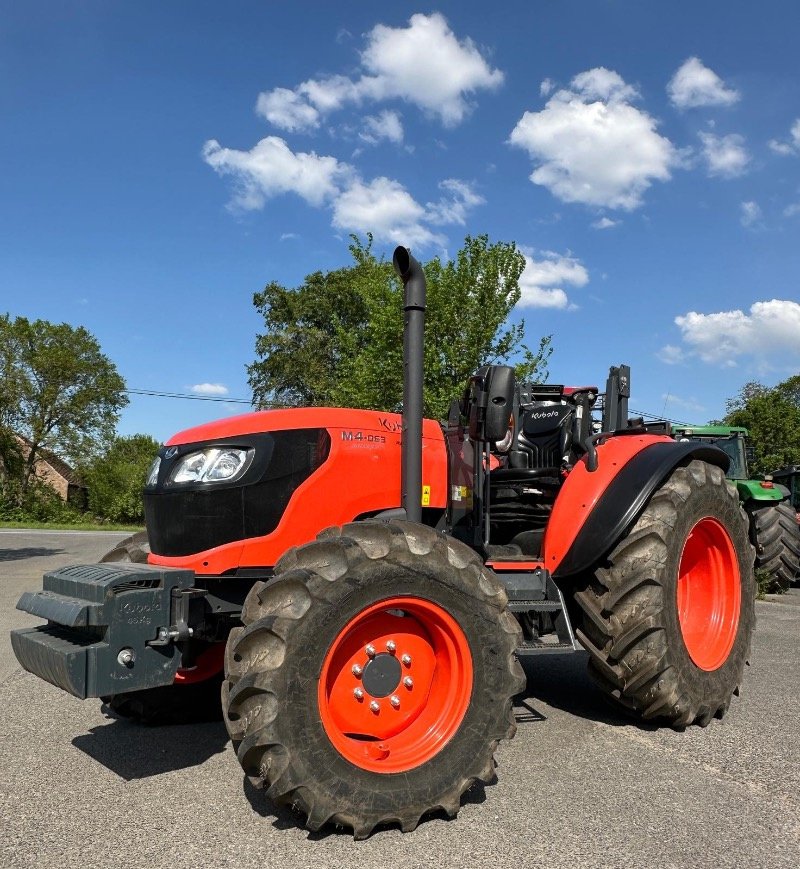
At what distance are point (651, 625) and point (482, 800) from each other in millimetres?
→ 1302

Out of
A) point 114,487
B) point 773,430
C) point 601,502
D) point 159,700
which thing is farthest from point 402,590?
point 114,487

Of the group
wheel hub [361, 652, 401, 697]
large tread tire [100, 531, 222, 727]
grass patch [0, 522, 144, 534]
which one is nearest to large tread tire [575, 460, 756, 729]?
wheel hub [361, 652, 401, 697]

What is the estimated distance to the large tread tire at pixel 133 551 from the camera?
4020mm

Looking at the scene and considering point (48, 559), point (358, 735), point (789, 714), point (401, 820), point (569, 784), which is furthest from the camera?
point (48, 559)

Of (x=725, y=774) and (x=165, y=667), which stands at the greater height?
(x=165, y=667)

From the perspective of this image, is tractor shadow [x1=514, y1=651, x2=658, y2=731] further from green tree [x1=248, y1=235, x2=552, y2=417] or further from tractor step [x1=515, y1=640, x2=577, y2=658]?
green tree [x1=248, y1=235, x2=552, y2=417]

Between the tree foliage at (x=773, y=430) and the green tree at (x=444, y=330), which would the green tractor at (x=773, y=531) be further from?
the tree foliage at (x=773, y=430)

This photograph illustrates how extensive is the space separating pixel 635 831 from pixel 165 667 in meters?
1.91

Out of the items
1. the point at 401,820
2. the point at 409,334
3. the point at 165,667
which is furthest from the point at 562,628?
the point at 165,667

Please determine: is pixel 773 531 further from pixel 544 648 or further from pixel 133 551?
pixel 133 551

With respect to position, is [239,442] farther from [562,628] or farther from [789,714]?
[789,714]

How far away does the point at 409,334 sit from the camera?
358 centimetres

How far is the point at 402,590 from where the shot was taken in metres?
2.99

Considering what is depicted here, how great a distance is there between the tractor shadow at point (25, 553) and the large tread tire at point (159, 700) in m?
11.4
